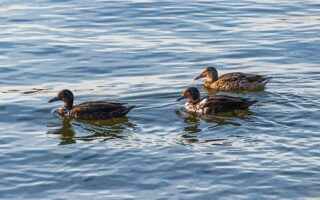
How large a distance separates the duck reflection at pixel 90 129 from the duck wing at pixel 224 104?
1812 mm

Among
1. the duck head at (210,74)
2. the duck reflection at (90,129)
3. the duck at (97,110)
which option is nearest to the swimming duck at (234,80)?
the duck head at (210,74)

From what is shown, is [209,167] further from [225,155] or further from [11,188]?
[11,188]

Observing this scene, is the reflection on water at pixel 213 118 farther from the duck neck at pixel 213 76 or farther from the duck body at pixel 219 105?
the duck neck at pixel 213 76

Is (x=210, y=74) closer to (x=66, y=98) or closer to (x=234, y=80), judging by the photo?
(x=234, y=80)

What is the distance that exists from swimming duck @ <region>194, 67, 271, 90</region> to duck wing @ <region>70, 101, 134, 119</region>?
11.2 ft

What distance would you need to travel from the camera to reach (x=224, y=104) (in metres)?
19.6

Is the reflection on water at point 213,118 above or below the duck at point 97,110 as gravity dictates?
below

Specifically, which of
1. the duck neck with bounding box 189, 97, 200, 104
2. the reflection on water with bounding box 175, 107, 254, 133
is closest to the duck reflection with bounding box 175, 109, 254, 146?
the reflection on water with bounding box 175, 107, 254, 133

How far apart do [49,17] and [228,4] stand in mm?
6485

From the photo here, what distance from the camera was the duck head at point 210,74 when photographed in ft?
74.1

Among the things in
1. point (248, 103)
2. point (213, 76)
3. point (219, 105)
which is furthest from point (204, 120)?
point (213, 76)

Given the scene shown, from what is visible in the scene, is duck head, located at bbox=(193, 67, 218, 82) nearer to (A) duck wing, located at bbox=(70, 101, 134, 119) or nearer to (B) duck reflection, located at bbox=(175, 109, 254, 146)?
(B) duck reflection, located at bbox=(175, 109, 254, 146)

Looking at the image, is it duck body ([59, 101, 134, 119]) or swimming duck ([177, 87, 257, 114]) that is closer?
duck body ([59, 101, 134, 119])

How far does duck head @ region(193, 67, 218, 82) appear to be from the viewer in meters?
22.6
